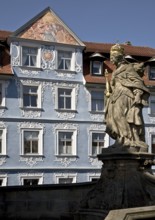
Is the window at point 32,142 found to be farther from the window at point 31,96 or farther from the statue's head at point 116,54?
the statue's head at point 116,54

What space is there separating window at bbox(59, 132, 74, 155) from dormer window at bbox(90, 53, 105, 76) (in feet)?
12.9

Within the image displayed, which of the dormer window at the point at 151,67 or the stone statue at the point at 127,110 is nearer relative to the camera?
the stone statue at the point at 127,110

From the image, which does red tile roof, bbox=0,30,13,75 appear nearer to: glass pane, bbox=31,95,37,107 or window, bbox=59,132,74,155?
glass pane, bbox=31,95,37,107

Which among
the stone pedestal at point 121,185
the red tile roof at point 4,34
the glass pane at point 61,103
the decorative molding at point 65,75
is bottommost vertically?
the stone pedestal at point 121,185

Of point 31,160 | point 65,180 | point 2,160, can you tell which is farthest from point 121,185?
point 65,180

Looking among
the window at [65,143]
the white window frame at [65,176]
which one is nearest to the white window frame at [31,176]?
the white window frame at [65,176]

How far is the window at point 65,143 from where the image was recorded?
82.0 feet

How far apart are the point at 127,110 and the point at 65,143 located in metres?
17.7

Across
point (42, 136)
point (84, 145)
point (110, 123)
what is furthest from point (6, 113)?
point (110, 123)

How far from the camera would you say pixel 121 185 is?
7195 mm

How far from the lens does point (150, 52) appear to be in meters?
29.8

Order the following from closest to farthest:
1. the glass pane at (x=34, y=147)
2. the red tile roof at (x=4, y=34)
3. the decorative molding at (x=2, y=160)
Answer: the decorative molding at (x=2, y=160) → the glass pane at (x=34, y=147) → the red tile roof at (x=4, y=34)

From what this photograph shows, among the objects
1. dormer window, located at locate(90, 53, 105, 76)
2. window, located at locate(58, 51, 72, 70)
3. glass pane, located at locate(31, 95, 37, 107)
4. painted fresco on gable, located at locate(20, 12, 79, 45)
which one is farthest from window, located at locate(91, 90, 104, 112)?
glass pane, located at locate(31, 95, 37, 107)

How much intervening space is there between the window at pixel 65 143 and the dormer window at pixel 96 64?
393 centimetres
